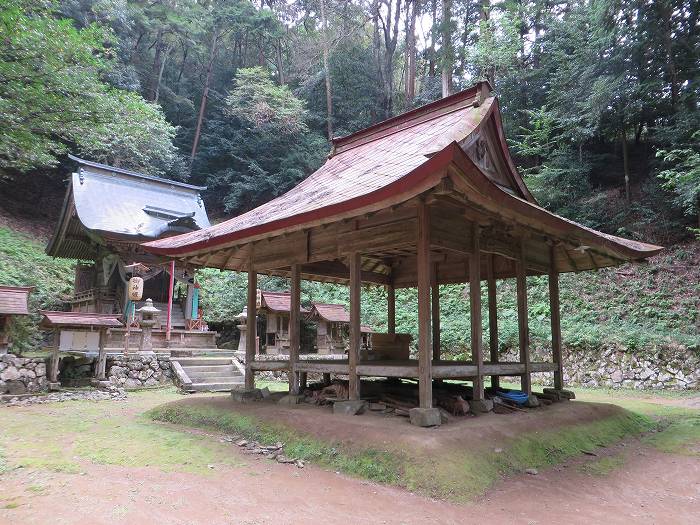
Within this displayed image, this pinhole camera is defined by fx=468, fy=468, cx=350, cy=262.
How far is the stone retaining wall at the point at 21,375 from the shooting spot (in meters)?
12.1

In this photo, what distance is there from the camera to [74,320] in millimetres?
12898

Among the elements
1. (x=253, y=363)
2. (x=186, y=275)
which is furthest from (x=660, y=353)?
(x=186, y=275)

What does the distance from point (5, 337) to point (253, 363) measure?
868cm

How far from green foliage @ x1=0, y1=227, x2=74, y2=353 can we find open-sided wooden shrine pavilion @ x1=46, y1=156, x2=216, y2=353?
1.25 meters

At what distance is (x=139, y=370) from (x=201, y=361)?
1986 millimetres

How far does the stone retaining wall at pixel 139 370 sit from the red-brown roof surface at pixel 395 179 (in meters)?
7.13

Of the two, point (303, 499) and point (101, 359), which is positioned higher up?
point (101, 359)

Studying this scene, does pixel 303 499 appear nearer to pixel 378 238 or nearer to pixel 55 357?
pixel 378 238

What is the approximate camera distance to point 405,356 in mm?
9266

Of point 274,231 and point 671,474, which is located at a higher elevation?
point 274,231

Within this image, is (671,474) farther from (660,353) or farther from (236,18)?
(236,18)

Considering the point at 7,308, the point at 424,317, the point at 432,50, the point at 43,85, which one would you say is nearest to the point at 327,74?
the point at 432,50

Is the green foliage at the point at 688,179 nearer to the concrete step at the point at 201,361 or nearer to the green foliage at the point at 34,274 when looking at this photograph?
the concrete step at the point at 201,361

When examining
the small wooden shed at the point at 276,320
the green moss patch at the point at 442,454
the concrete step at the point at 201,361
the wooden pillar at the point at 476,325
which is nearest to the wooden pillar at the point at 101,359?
the concrete step at the point at 201,361
